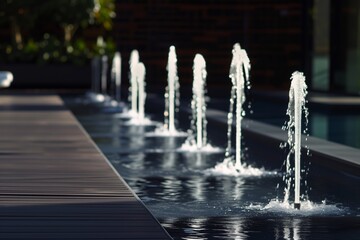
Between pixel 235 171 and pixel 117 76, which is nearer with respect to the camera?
pixel 235 171

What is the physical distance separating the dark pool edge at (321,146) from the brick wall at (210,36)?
2024 cm

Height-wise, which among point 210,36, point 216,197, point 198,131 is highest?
point 216,197

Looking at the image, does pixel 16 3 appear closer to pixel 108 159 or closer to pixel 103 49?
pixel 103 49

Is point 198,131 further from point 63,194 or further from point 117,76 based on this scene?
point 117,76

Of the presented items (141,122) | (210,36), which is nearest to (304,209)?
(141,122)

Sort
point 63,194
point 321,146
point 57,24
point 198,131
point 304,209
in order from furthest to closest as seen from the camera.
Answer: point 57,24, point 198,131, point 321,146, point 63,194, point 304,209

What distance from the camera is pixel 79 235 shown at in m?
7.93

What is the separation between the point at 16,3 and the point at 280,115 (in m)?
22.1

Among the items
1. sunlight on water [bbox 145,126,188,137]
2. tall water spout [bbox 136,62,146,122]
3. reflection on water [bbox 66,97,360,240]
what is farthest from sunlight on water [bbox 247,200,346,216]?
tall water spout [bbox 136,62,146,122]

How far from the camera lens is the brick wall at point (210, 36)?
40.8 metres

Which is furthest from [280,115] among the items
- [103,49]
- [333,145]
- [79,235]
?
[103,49]

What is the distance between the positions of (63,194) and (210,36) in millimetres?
31084

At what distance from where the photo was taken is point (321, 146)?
14.8m

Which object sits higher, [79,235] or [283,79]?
[79,235]
